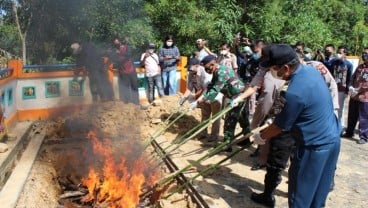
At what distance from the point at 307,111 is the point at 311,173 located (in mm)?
592

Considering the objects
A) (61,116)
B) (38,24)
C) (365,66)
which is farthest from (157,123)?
(38,24)

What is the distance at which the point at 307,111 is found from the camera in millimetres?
3244

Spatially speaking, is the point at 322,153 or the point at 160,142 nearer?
the point at 322,153

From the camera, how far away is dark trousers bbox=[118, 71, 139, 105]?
9.70 meters

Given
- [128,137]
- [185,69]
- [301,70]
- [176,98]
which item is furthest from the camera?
[185,69]

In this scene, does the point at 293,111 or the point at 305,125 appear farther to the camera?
the point at 305,125

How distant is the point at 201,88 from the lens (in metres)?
7.40

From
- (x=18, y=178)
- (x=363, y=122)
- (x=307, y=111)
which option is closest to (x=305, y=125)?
(x=307, y=111)

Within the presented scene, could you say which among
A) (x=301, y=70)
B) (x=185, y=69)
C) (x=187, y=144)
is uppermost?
(x=301, y=70)

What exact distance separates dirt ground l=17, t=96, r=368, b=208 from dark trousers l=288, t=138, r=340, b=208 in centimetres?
124

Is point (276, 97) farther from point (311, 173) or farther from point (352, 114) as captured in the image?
point (352, 114)

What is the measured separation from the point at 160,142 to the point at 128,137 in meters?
0.61

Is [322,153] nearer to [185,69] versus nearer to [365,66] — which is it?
[365,66]

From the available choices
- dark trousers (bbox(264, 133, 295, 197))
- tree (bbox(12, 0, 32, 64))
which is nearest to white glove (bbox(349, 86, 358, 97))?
dark trousers (bbox(264, 133, 295, 197))
